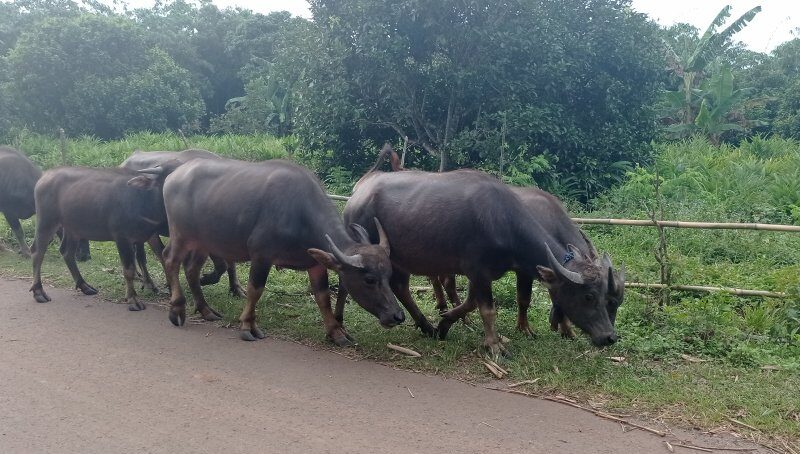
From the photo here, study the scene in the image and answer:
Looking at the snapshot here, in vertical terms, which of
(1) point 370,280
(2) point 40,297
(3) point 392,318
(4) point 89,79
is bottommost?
(2) point 40,297

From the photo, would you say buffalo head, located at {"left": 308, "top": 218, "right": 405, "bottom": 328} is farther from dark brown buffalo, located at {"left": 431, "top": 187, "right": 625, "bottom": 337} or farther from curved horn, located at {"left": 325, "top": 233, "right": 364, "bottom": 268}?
dark brown buffalo, located at {"left": 431, "top": 187, "right": 625, "bottom": 337}

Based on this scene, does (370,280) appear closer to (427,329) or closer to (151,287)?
(427,329)

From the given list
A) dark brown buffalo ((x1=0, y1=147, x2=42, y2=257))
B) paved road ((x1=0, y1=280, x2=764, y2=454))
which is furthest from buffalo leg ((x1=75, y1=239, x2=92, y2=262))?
paved road ((x1=0, y1=280, x2=764, y2=454))

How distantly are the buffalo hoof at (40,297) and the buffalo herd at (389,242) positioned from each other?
105 centimetres

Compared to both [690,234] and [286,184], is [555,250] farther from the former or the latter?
[690,234]

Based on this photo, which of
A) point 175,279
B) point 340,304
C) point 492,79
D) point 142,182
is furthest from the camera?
point 492,79

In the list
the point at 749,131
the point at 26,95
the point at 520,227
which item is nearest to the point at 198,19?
the point at 26,95

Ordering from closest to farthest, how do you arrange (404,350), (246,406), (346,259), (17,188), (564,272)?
(246,406) → (564,272) → (346,259) → (404,350) → (17,188)

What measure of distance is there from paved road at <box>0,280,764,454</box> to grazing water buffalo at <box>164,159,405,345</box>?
1.70 feet

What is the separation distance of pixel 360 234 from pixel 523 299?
1672 millimetres

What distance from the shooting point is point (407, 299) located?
643 centimetres

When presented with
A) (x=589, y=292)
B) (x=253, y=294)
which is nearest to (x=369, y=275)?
(x=253, y=294)

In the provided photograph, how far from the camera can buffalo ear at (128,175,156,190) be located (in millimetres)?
7598

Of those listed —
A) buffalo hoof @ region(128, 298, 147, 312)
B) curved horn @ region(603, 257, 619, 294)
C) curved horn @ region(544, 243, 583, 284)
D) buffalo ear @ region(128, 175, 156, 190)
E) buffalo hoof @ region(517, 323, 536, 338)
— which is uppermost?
buffalo ear @ region(128, 175, 156, 190)
